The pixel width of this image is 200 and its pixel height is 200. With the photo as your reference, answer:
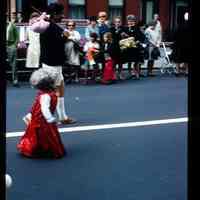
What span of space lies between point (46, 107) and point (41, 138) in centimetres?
39

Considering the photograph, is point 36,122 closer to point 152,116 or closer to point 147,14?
point 152,116

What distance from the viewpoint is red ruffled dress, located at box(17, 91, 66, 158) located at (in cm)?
564

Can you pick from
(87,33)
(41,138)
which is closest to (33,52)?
(87,33)

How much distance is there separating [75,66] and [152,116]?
4.85 m

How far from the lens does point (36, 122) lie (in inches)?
223

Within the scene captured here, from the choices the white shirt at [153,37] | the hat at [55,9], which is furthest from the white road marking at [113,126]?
the white shirt at [153,37]

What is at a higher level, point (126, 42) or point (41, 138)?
point (126, 42)

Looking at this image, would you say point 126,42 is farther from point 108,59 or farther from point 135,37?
point 108,59

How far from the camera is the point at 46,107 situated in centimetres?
554

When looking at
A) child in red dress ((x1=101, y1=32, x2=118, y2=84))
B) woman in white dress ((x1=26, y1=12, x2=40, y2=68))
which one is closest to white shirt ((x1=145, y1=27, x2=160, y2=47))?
child in red dress ((x1=101, y1=32, x2=118, y2=84))

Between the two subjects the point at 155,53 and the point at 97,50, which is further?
the point at 155,53
